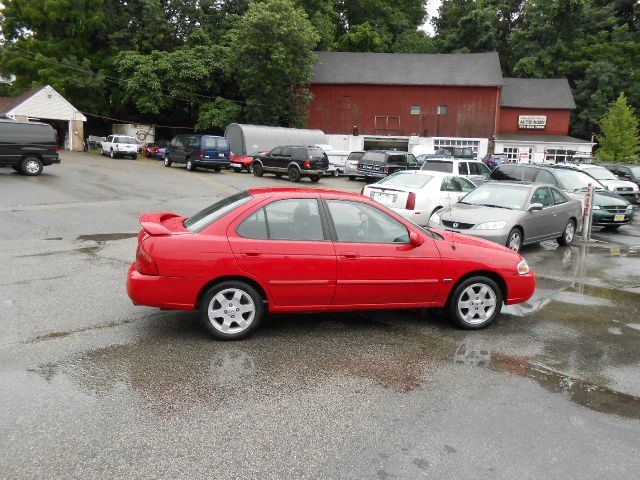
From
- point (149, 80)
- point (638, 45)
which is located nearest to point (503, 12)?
point (638, 45)

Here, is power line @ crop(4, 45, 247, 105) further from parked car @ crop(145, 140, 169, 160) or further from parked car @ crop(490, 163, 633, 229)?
parked car @ crop(490, 163, 633, 229)

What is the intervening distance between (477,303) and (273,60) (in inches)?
1512

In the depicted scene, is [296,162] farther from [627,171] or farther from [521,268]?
[521,268]

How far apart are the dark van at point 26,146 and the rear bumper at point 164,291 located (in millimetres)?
18553

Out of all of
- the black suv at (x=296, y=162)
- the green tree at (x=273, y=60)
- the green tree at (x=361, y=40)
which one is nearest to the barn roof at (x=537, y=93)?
the green tree at (x=361, y=40)

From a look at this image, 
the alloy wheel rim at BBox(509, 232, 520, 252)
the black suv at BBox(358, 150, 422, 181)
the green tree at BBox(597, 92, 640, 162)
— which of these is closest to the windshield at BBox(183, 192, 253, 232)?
the alloy wheel rim at BBox(509, 232, 520, 252)

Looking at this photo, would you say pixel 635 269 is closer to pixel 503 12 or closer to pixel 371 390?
pixel 371 390

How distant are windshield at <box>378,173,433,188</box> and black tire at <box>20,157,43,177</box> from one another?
15.0 meters

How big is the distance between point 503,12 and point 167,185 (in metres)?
56.4

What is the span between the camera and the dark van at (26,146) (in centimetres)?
2066

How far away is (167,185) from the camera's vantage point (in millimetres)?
21953

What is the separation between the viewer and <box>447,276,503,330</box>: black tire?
618 cm

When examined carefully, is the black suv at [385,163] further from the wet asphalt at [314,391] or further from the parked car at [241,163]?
the wet asphalt at [314,391]

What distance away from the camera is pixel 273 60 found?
4156cm
